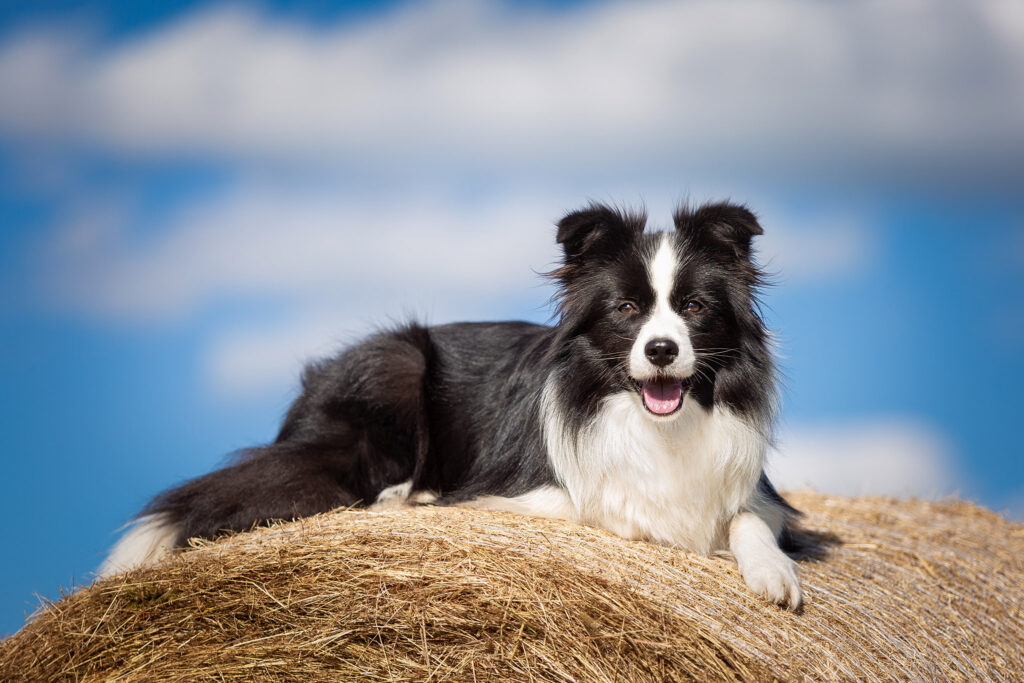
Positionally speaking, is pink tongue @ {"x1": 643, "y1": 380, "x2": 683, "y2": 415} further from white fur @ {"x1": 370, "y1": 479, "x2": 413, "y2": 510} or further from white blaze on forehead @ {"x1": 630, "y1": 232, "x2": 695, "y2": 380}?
white fur @ {"x1": 370, "y1": 479, "x2": 413, "y2": 510}

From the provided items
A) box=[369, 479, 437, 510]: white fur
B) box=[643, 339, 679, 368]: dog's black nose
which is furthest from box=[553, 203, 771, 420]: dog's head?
A: box=[369, 479, 437, 510]: white fur

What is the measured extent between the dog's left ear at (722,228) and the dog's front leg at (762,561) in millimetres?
1182

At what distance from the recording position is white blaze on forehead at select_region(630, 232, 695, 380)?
382 cm

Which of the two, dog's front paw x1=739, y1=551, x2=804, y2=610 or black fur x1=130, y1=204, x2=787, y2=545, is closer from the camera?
dog's front paw x1=739, y1=551, x2=804, y2=610

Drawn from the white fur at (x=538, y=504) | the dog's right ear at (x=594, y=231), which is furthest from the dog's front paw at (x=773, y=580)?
the dog's right ear at (x=594, y=231)

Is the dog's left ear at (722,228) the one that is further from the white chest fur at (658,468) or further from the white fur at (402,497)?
the white fur at (402,497)

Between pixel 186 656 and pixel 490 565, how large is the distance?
3.75 ft

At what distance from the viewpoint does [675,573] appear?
12.7 feet

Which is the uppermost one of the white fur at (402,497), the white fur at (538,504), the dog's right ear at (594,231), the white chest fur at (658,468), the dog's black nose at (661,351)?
the dog's right ear at (594,231)

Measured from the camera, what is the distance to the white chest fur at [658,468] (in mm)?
4141

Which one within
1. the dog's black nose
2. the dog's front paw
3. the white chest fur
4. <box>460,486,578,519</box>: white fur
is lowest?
the dog's front paw

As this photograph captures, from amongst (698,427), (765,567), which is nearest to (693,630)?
(765,567)

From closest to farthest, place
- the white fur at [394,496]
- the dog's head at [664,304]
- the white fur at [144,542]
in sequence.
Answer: the dog's head at [664,304], the white fur at [144,542], the white fur at [394,496]

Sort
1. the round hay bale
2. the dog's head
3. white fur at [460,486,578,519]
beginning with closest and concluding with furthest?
the round hay bale → the dog's head → white fur at [460,486,578,519]
